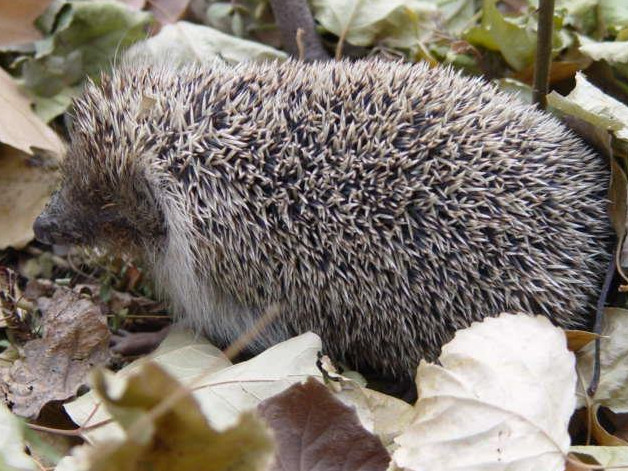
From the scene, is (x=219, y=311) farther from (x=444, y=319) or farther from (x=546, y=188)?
(x=546, y=188)

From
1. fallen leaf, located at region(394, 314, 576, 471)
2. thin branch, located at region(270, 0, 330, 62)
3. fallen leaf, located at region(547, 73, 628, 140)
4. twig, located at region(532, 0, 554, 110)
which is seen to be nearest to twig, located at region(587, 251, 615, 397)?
fallen leaf, located at region(394, 314, 576, 471)

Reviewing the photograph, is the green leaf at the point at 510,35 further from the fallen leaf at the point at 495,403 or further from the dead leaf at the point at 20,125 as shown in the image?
the dead leaf at the point at 20,125

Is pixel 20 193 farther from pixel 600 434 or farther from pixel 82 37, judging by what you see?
pixel 600 434

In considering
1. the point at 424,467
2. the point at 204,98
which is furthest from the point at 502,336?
the point at 204,98

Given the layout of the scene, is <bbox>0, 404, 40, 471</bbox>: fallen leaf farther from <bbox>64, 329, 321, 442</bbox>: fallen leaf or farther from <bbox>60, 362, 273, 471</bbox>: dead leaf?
<bbox>60, 362, 273, 471</bbox>: dead leaf

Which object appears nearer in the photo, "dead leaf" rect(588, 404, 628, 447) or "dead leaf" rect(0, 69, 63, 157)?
"dead leaf" rect(588, 404, 628, 447)

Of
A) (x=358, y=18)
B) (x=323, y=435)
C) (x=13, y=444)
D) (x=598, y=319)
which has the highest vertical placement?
(x=358, y=18)

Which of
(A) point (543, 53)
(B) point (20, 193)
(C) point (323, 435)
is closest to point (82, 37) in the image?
(B) point (20, 193)
